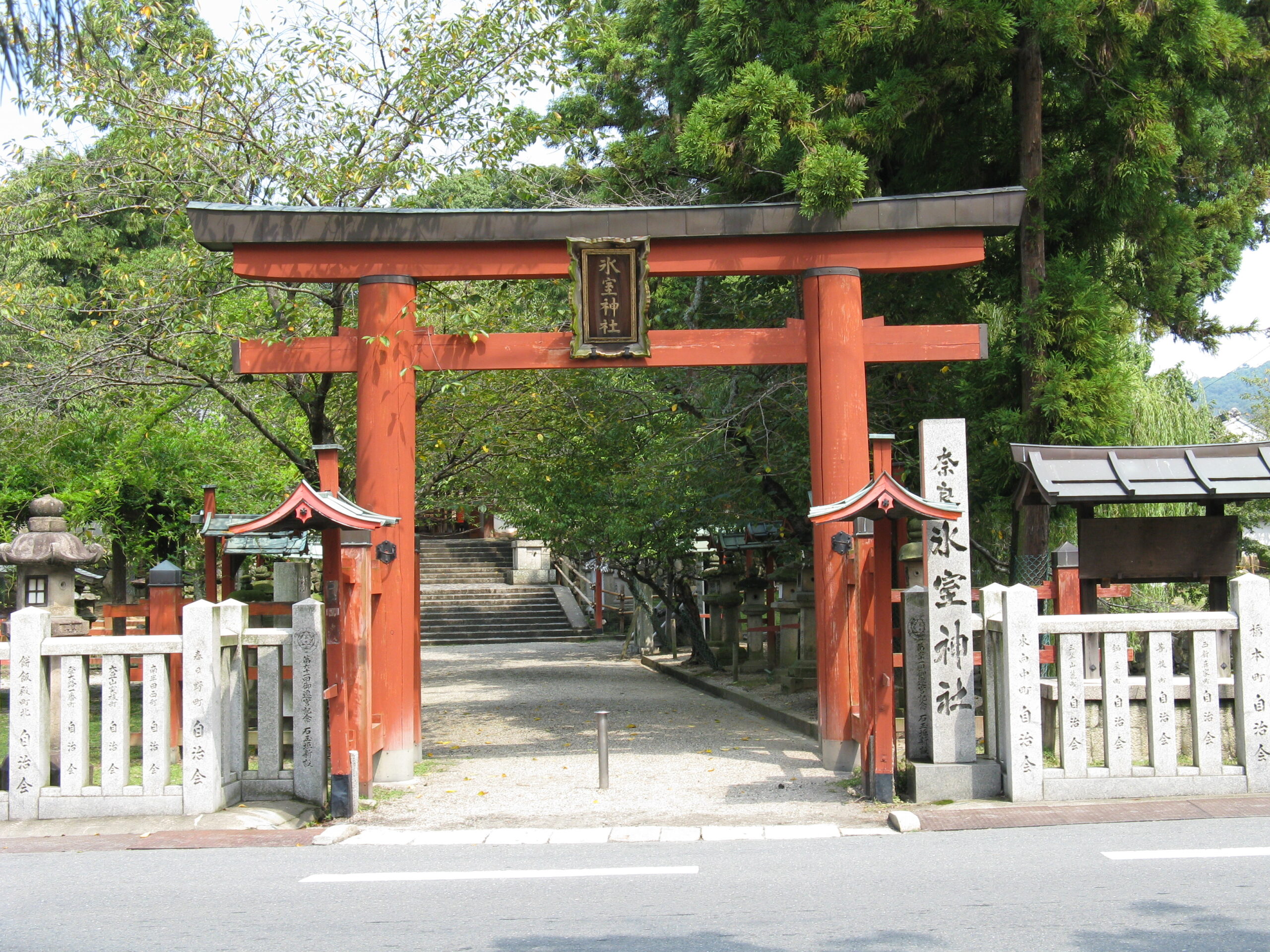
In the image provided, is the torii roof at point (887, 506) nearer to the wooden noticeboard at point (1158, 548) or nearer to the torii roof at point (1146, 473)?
the torii roof at point (1146, 473)

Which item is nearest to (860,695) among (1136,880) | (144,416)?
(1136,880)

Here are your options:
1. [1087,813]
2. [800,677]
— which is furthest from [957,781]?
[800,677]

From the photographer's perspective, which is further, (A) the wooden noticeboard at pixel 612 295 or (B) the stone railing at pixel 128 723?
(A) the wooden noticeboard at pixel 612 295

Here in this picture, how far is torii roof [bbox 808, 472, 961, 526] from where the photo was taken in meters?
8.54

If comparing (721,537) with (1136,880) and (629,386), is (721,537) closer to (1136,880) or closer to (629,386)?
(629,386)

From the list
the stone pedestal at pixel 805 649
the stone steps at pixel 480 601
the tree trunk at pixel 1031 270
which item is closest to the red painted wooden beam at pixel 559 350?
the tree trunk at pixel 1031 270

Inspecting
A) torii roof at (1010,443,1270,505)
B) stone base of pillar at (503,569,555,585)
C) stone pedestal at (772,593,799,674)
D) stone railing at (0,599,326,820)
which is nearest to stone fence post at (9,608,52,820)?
stone railing at (0,599,326,820)

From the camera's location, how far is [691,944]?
17.5 feet

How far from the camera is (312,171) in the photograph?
13.5 metres

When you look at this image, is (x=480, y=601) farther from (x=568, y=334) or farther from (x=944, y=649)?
(x=944, y=649)

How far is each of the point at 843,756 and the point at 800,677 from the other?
5.74m

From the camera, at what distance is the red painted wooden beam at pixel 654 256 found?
1081cm

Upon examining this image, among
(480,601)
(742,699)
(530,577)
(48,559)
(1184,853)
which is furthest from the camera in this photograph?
(530,577)

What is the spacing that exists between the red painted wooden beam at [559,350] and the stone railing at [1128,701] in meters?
3.13
